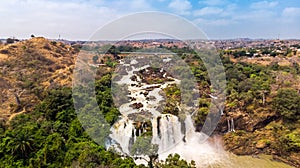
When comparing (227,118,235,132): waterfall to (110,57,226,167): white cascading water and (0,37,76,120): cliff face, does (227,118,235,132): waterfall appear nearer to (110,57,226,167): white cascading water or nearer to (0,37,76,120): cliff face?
(110,57,226,167): white cascading water

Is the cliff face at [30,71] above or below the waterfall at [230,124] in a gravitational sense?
above

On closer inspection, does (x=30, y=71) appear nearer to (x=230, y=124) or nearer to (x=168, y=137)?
(x=168, y=137)

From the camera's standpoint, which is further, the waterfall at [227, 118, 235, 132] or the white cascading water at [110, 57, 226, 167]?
the waterfall at [227, 118, 235, 132]

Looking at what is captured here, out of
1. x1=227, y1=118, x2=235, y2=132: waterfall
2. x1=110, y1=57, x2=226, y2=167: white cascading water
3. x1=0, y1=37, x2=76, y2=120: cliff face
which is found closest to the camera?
x1=110, y1=57, x2=226, y2=167: white cascading water

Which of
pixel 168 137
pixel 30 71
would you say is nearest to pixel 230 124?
pixel 168 137

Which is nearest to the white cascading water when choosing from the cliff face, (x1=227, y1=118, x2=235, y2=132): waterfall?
(x1=227, y1=118, x2=235, y2=132): waterfall

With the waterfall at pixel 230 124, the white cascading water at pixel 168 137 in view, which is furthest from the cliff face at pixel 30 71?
the waterfall at pixel 230 124

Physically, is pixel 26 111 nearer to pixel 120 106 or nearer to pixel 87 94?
pixel 87 94

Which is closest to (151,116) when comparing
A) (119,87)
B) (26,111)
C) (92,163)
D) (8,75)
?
(119,87)

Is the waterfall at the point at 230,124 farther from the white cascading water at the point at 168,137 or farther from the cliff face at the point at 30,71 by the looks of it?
the cliff face at the point at 30,71
